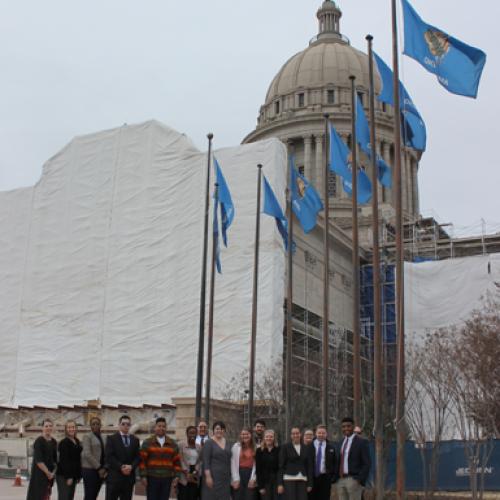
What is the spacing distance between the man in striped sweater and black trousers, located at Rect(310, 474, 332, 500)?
97.0 inches

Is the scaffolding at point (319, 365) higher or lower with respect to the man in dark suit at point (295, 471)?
higher

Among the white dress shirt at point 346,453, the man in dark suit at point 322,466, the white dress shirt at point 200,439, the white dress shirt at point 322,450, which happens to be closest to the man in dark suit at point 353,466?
the white dress shirt at point 346,453

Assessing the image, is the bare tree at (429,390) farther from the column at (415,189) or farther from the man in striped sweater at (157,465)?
the column at (415,189)

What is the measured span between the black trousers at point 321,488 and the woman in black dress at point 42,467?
4196 mm

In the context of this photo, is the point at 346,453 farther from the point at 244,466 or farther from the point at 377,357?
the point at 377,357

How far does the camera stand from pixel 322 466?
13.8 metres

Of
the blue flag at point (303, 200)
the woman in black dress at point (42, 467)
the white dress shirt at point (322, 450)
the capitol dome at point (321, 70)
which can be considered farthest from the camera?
the capitol dome at point (321, 70)

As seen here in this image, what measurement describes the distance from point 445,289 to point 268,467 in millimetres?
35338

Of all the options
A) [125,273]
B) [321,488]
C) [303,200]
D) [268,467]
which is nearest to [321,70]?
Answer: [125,273]

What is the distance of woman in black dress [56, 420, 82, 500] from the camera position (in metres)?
13.0

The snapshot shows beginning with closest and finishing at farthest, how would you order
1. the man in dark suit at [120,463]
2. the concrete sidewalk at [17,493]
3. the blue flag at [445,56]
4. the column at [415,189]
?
the man in dark suit at [120,463] → the blue flag at [445,56] → the concrete sidewalk at [17,493] → the column at [415,189]

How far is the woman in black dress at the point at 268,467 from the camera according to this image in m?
13.4

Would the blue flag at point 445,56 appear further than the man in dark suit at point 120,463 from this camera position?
Yes

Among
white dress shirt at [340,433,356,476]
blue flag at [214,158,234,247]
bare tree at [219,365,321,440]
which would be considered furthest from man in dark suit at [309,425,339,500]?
bare tree at [219,365,321,440]
